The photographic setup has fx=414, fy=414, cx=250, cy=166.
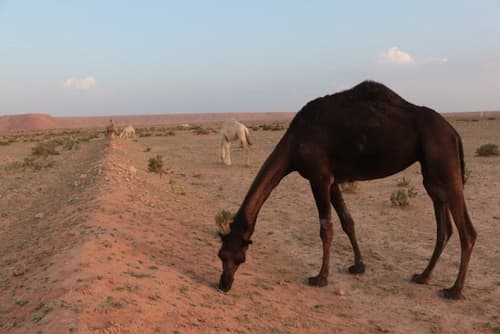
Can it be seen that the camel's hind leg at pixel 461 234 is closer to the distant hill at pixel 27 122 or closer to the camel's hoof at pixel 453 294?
the camel's hoof at pixel 453 294

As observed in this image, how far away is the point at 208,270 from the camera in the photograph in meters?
5.80

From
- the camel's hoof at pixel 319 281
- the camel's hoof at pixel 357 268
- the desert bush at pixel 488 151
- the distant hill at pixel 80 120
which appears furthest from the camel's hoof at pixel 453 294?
the distant hill at pixel 80 120

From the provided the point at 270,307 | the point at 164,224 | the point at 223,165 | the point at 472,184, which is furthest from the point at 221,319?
the point at 223,165

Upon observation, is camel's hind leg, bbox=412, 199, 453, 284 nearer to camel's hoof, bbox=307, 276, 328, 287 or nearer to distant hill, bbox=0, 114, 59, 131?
camel's hoof, bbox=307, 276, 328, 287

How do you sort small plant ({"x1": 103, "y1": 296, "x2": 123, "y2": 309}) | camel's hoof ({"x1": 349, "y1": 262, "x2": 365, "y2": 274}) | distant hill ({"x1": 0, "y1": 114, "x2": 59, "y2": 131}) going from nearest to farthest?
small plant ({"x1": 103, "y1": 296, "x2": 123, "y2": 309})
camel's hoof ({"x1": 349, "y1": 262, "x2": 365, "y2": 274})
distant hill ({"x1": 0, "y1": 114, "x2": 59, "y2": 131})

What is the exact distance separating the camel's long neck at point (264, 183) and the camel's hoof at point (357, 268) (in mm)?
1864

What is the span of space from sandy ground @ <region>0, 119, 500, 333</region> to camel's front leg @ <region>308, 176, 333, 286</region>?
0.16m

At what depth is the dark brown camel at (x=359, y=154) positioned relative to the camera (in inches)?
203

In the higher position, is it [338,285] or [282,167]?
[282,167]

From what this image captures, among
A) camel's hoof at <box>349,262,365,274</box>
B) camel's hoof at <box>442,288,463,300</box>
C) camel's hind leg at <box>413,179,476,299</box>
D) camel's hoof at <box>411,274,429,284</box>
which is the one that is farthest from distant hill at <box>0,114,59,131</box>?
camel's hoof at <box>442,288,463,300</box>

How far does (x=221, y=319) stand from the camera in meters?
4.14

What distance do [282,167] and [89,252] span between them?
268cm

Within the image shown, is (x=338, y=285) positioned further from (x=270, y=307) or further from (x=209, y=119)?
(x=209, y=119)

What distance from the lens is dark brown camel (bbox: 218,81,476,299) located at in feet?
16.9
